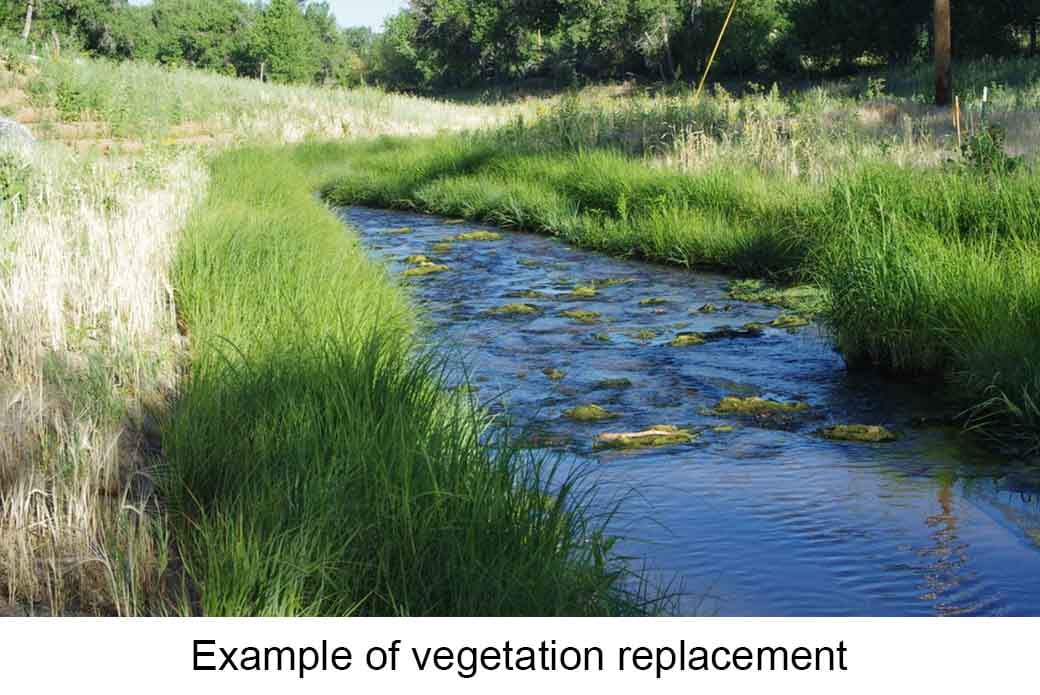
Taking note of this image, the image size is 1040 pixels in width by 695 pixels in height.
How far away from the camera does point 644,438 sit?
17.8ft

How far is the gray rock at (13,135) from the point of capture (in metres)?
9.02

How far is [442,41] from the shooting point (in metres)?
64.5

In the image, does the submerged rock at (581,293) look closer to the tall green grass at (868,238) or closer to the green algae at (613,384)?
the tall green grass at (868,238)

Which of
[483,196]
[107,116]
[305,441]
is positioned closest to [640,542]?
[305,441]

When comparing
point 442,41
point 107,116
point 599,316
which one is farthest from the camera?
point 442,41

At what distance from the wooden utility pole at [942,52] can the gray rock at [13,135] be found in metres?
12.1

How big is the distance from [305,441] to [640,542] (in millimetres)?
1309

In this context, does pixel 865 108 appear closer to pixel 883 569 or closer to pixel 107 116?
pixel 107 116

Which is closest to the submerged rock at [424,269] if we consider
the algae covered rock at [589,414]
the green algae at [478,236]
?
the green algae at [478,236]

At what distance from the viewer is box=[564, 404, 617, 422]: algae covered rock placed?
5.80m

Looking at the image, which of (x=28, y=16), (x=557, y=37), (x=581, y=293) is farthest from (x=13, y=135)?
(x=28, y=16)

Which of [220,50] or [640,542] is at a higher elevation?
[220,50]

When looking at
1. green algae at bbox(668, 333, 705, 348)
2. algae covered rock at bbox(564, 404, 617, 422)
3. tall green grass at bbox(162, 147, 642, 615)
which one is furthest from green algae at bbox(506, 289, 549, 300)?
tall green grass at bbox(162, 147, 642, 615)

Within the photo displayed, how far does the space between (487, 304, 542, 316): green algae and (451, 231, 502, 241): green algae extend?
4.17 m
